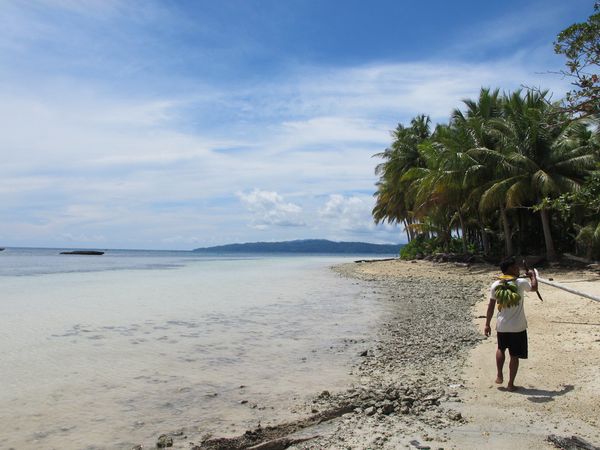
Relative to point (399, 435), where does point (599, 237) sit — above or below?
above

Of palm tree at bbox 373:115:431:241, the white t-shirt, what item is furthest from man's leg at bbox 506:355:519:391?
palm tree at bbox 373:115:431:241

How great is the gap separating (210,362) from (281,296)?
10.9 meters

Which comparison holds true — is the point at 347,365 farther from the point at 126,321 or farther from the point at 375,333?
the point at 126,321

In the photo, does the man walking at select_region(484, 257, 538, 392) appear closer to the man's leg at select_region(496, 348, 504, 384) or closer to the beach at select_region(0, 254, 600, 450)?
the man's leg at select_region(496, 348, 504, 384)

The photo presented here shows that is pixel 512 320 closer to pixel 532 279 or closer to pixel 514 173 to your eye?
pixel 532 279

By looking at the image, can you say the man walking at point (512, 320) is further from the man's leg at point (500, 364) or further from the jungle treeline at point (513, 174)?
the jungle treeline at point (513, 174)

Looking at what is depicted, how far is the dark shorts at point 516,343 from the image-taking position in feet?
19.0

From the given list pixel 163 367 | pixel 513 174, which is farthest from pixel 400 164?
pixel 163 367

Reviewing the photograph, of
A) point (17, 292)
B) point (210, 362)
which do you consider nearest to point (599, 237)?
point (210, 362)

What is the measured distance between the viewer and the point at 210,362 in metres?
8.31

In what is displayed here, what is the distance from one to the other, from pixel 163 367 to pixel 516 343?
5.30 m

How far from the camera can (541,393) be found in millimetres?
5566

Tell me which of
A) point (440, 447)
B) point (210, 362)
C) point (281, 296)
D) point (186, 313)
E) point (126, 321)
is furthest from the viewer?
point (281, 296)

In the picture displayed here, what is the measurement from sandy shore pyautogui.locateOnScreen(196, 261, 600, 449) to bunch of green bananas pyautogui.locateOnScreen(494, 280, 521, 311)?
0.99 metres
